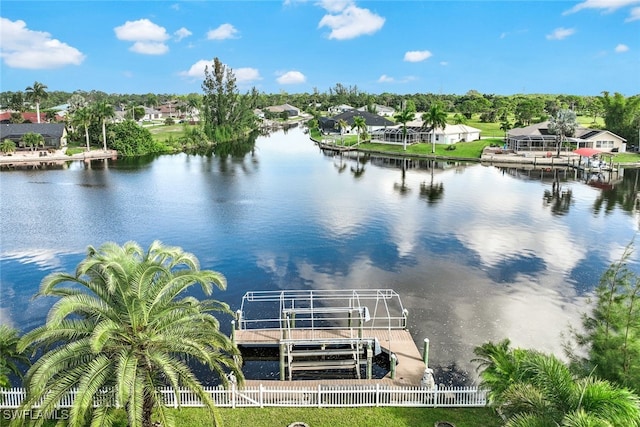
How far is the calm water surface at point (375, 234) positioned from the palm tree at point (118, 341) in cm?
1281

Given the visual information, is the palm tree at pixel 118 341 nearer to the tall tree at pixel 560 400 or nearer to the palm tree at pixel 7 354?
the palm tree at pixel 7 354

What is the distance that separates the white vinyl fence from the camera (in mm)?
17875

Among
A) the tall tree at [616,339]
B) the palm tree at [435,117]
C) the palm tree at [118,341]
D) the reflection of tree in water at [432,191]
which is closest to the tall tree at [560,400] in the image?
the tall tree at [616,339]

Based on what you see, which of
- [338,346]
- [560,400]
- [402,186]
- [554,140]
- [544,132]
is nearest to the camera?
[560,400]

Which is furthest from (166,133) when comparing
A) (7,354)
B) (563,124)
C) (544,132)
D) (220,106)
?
(7,354)

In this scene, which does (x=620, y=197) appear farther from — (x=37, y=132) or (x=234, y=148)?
(x=37, y=132)

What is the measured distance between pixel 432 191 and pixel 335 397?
155ft

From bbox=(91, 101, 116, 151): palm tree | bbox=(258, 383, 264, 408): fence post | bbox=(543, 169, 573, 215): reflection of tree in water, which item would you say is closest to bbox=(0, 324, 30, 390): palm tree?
bbox=(258, 383, 264, 408): fence post

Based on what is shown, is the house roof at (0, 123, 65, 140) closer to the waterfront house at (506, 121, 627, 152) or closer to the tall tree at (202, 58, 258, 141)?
the tall tree at (202, 58, 258, 141)

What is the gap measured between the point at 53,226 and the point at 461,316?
120 ft

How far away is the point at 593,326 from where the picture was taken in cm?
1538

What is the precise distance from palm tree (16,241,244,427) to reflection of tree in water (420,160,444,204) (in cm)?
4427

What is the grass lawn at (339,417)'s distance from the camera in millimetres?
16969

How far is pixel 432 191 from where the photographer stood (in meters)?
62.1
